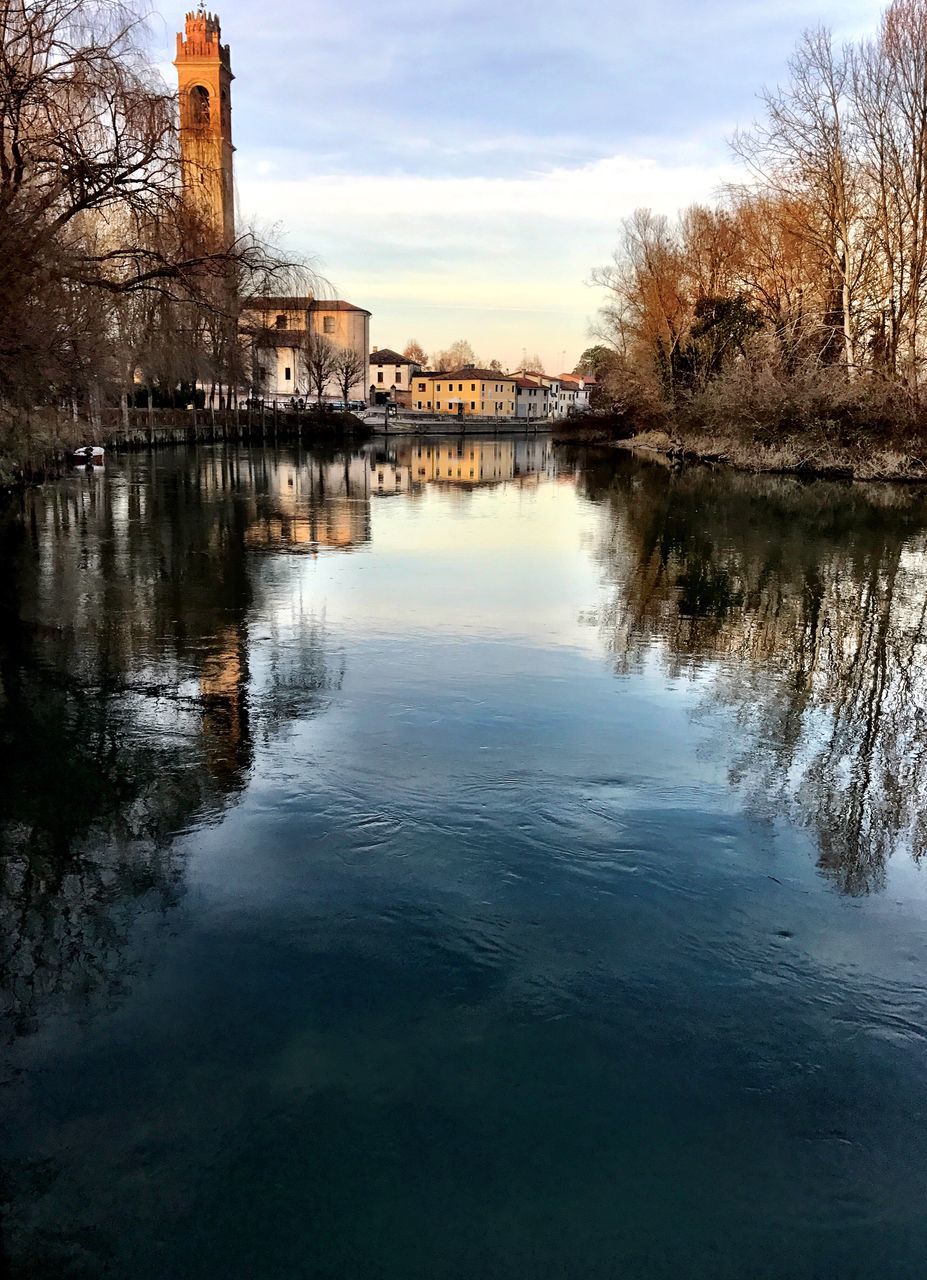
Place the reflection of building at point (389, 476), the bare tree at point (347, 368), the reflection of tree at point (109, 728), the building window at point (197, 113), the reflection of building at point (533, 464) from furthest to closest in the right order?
the bare tree at point (347, 368) < the reflection of building at point (533, 464) < the reflection of building at point (389, 476) < the building window at point (197, 113) < the reflection of tree at point (109, 728)

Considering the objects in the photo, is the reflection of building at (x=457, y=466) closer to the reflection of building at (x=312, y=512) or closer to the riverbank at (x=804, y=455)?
the reflection of building at (x=312, y=512)

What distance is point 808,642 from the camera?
9.08m

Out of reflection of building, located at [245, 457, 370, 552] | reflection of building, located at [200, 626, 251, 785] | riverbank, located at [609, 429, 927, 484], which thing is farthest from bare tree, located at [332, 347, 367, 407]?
reflection of building, located at [200, 626, 251, 785]

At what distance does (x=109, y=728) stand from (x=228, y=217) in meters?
29.9

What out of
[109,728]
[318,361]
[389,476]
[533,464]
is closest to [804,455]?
[389,476]

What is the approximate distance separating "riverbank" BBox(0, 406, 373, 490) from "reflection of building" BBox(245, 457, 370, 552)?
5.62 m

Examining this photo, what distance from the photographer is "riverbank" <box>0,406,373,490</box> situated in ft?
72.0

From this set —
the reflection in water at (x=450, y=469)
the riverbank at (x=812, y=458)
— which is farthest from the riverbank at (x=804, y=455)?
the reflection in water at (x=450, y=469)

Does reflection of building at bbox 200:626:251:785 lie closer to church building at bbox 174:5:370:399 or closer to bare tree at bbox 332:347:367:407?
church building at bbox 174:5:370:399

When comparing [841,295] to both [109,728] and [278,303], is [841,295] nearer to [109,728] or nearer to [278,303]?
[278,303]

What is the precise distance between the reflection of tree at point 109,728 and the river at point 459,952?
0.03 metres

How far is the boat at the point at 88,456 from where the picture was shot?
29609 millimetres

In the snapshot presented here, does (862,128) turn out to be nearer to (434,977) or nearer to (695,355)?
(695,355)

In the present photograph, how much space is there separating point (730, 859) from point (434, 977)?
5.78 feet
